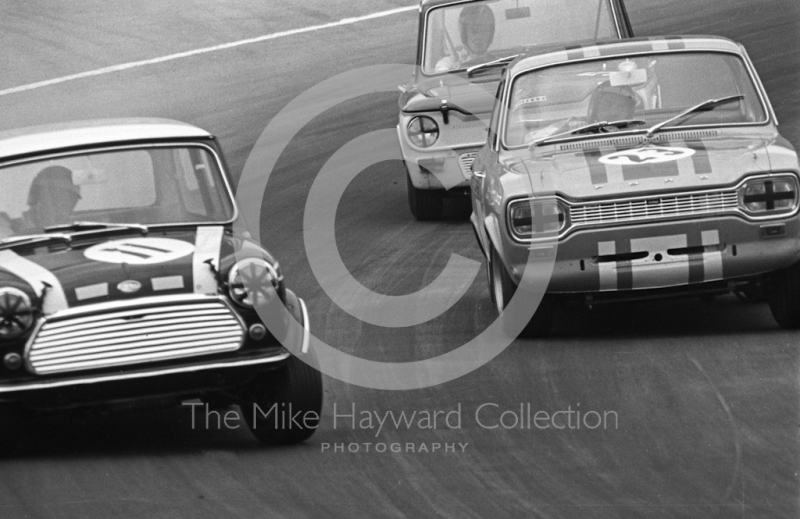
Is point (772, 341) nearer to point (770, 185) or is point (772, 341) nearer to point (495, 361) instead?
point (770, 185)

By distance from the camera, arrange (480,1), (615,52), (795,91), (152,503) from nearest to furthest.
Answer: (152,503) < (615,52) < (480,1) < (795,91)

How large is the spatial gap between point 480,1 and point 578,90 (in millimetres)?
3700

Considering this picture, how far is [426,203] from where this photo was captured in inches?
462

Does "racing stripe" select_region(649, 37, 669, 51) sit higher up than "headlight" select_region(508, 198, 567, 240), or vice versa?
"racing stripe" select_region(649, 37, 669, 51)

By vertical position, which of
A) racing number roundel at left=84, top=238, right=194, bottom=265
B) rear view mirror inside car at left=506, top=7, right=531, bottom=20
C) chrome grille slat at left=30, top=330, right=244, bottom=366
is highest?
rear view mirror inside car at left=506, top=7, right=531, bottom=20

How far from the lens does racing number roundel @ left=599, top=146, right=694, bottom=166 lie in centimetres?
743

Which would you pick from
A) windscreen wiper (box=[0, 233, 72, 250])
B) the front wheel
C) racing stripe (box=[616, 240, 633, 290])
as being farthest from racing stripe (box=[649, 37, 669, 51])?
the front wheel

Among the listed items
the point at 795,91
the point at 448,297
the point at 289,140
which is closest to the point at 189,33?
the point at 289,140

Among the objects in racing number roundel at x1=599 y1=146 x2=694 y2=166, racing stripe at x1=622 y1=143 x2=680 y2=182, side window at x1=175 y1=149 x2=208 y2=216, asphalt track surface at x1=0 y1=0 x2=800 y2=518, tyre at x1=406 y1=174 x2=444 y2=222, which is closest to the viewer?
asphalt track surface at x1=0 y1=0 x2=800 y2=518

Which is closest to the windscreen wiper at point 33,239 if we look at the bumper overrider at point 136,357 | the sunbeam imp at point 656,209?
the bumper overrider at point 136,357

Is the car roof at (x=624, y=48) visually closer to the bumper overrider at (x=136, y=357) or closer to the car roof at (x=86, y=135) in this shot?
the car roof at (x=86, y=135)

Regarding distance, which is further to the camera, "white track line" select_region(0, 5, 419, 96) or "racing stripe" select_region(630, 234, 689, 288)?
"white track line" select_region(0, 5, 419, 96)

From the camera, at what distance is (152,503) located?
5.29 m

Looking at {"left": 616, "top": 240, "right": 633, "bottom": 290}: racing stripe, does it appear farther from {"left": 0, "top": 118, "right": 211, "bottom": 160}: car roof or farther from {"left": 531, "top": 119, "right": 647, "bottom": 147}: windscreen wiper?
{"left": 0, "top": 118, "right": 211, "bottom": 160}: car roof
